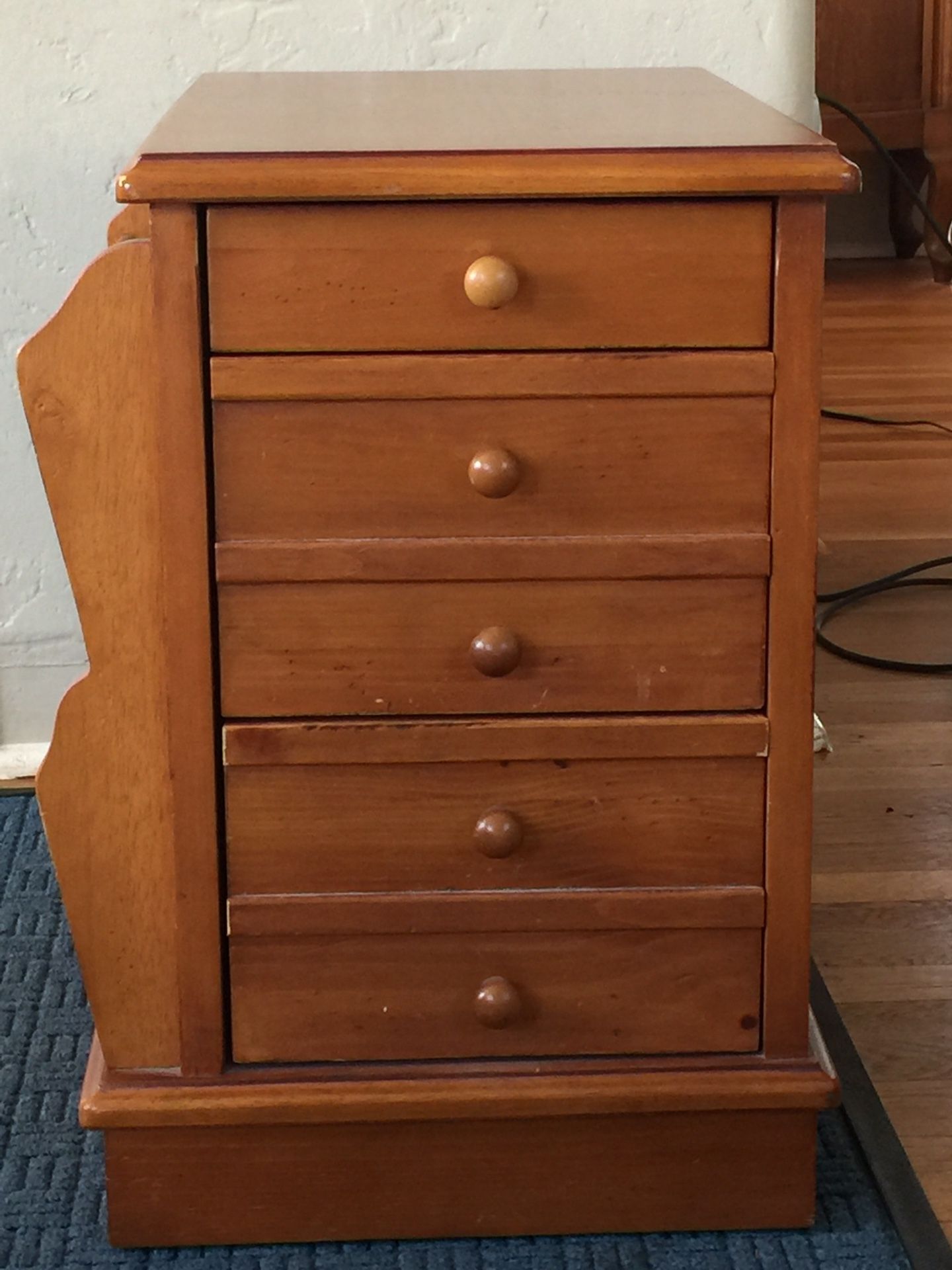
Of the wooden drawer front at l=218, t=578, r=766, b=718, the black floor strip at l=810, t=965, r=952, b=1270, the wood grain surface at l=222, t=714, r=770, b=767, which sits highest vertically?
the wooden drawer front at l=218, t=578, r=766, b=718

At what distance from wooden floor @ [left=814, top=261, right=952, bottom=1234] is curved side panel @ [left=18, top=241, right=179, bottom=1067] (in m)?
0.62

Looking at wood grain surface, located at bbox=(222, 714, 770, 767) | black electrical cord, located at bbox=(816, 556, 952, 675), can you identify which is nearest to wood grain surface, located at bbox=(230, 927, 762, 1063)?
wood grain surface, located at bbox=(222, 714, 770, 767)

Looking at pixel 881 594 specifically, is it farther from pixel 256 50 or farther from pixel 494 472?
pixel 494 472

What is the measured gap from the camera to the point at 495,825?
1.11 meters

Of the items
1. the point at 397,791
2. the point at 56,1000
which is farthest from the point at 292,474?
the point at 56,1000

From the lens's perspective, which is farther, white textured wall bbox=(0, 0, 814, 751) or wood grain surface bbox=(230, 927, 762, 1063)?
white textured wall bbox=(0, 0, 814, 751)

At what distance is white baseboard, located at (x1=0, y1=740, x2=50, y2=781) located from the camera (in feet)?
6.15

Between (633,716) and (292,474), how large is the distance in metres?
0.28

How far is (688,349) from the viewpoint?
1.05m

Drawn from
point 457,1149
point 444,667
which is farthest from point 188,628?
point 457,1149

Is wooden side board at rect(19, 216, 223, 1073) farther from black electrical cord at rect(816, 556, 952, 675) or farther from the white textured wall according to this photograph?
black electrical cord at rect(816, 556, 952, 675)

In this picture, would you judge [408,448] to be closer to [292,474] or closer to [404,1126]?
[292,474]

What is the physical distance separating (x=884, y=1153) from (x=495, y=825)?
44 cm

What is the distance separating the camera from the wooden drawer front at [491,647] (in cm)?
108
